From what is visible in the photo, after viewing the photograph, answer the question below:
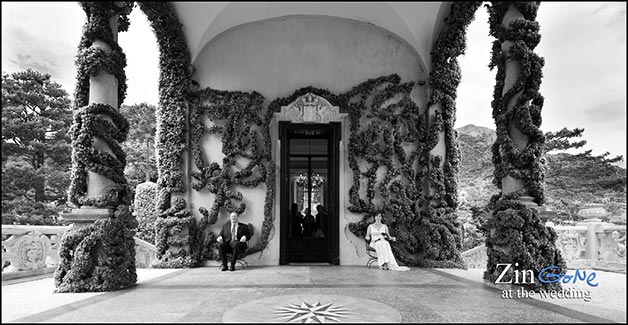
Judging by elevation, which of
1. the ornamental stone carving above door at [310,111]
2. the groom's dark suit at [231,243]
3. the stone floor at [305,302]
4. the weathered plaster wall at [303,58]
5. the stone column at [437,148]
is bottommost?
the stone floor at [305,302]

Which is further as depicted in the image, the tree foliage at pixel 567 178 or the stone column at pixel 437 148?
the tree foliage at pixel 567 178

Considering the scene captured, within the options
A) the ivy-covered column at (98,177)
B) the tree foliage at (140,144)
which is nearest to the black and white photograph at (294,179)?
the ivy-covered column at (98,177)

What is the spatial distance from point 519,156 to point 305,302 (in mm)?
3565

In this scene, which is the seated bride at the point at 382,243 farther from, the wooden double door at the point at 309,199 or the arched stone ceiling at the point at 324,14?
the arched stone ceiling at the point at 324,14

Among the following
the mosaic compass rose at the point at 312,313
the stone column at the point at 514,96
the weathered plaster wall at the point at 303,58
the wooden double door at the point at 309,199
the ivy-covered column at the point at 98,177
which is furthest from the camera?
the weathered plaster wall at the point at 303,58

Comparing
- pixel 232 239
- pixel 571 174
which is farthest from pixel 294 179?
pixel 571 174

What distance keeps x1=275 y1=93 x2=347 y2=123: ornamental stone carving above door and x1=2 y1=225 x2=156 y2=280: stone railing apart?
497cm

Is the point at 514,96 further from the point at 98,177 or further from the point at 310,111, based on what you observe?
the point at 98,177

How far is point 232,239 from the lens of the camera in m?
7.84

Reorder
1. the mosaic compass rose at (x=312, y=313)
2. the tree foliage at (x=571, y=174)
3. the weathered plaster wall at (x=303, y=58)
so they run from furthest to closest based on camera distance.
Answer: the tree foliage at (x=571, y=174) → the weathered plaster wall at (x=303, y=58) → the mosaic compass rose at (x=312, y=313)

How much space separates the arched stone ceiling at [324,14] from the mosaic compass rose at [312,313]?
6.38 metres

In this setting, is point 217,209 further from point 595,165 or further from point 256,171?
point 595,165

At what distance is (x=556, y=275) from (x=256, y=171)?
594cm

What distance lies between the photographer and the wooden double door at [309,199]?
29.0 feet
